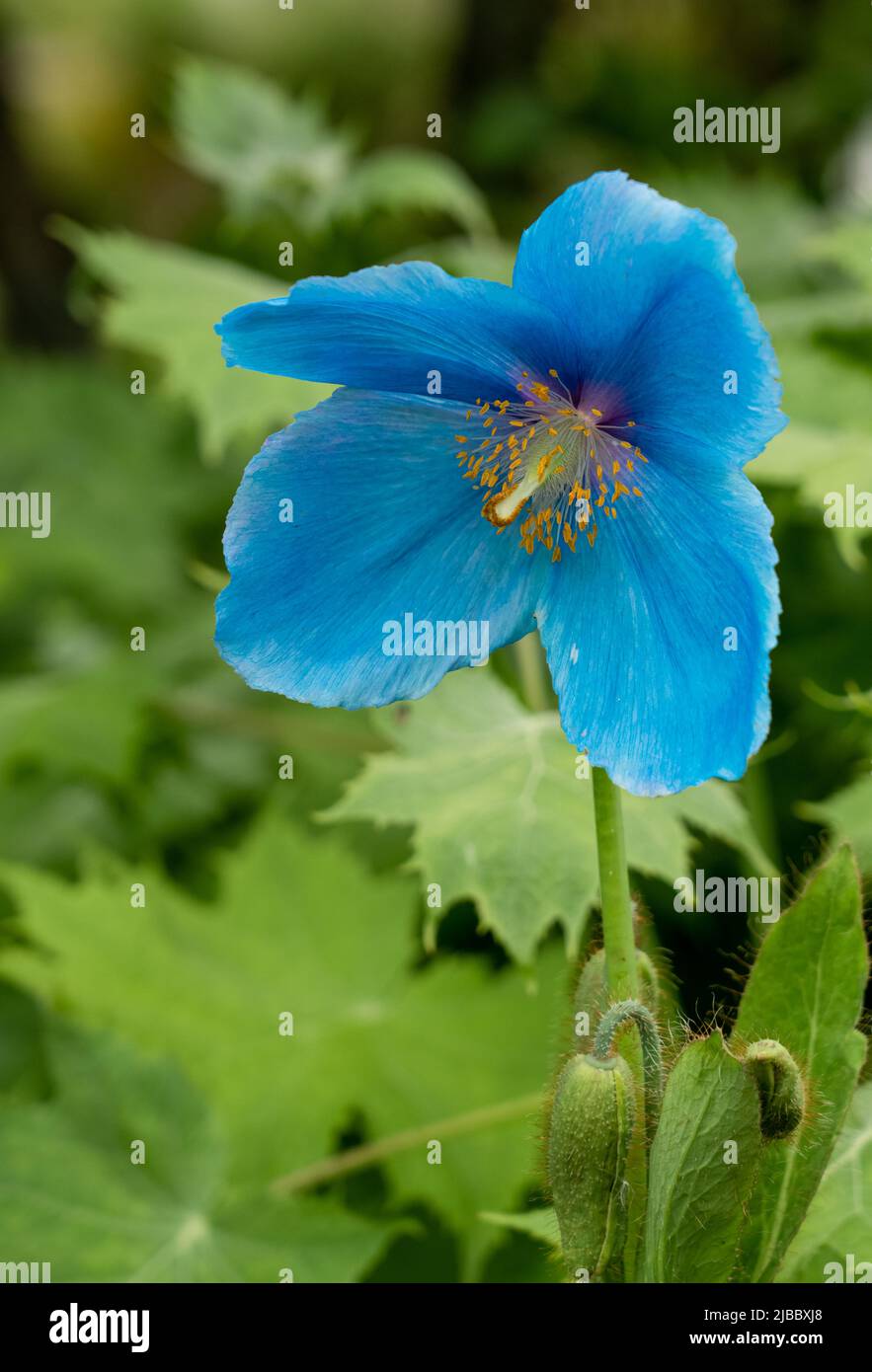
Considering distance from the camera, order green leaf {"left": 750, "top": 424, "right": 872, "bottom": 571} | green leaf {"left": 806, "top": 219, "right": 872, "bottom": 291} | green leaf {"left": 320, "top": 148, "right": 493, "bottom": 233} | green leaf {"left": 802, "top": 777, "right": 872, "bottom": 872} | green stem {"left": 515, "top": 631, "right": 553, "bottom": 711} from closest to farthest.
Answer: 1. green leaf {"left": 802, "top": 777, "right": 872, "bottom": 872}
2. green leaf {"left": 750, "top": 424, "right": 872, "bottom": 571}
3. green stem {"left": 515, "top": 631, "right": 553, "bottom": 711}
4. green leaf {"left": 806, "top": 219, "right": 872, "bottom": 291}
5. green leaf {"left": 320, "top": 148, "right": 493, "bottom": 233}

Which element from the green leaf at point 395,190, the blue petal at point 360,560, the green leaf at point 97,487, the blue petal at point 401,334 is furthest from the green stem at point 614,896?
the green leaf at point 97,487

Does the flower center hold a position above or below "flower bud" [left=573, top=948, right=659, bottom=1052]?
above

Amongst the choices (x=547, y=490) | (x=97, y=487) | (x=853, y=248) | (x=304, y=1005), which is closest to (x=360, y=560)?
(x=547, y=490)

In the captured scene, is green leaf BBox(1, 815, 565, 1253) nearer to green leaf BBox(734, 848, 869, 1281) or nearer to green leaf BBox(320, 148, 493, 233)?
green leaf BBox(734, 848, 869, 1281)

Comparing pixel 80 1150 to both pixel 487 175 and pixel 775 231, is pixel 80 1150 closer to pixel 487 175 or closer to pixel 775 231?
pixel 775 231

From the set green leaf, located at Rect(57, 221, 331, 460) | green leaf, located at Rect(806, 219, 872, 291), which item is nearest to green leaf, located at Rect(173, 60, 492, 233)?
green leaf, located at Rect(57, 221, 331, 460)
